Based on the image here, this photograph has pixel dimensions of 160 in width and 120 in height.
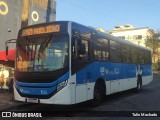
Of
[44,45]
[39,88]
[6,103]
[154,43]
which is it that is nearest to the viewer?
[39,88]

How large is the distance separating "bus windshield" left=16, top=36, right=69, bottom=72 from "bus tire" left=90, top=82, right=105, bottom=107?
270 cm

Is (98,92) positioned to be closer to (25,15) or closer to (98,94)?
(98,94)

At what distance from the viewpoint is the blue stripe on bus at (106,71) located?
1082cm

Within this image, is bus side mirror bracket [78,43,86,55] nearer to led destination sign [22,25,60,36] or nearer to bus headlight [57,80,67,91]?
led destination sign [22,25,60,36]

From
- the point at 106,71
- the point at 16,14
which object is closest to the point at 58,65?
the point at 106,71

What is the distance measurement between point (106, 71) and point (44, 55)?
4.07m

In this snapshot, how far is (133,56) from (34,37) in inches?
340

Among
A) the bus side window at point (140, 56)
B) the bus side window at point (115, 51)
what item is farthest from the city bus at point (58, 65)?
the bus side window at point (140, 56)

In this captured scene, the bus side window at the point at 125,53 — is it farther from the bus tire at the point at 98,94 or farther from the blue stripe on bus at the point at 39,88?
the blue stripe on bus at the point at 39,88

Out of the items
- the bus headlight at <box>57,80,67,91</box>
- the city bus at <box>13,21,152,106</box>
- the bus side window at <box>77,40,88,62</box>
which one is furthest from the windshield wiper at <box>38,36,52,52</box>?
the bus headlight at <box>57,80,67,91</box>

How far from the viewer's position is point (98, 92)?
12.2 meters

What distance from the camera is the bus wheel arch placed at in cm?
1189

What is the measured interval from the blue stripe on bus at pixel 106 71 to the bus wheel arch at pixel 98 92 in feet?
0.83

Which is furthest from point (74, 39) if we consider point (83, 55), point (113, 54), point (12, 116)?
point (113, 54)
